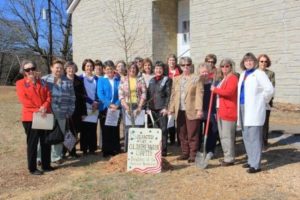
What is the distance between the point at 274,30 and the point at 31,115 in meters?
10.0

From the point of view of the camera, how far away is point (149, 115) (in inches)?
359

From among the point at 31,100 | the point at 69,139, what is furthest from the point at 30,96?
the point at 69,139

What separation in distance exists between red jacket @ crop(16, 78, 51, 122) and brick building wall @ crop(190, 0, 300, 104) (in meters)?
9.47

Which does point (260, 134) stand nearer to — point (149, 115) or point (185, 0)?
point (149, 115)

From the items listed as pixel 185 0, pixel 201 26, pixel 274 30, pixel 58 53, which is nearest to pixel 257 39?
pixel 274 30

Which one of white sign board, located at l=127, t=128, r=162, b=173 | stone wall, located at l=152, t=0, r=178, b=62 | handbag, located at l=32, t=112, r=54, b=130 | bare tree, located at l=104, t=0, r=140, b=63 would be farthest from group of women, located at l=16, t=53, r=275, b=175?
bare tree, located at l=104, t=0, r=140, b=63

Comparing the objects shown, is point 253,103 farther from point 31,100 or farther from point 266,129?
point 31,100

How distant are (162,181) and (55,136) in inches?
86.2

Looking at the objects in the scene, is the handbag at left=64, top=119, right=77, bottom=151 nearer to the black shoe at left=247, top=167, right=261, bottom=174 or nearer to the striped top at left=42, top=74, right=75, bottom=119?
the striped top at left=42, top=74, right=75, bottom=119

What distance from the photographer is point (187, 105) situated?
27.7ft

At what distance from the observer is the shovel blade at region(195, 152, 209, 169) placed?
8.13 m

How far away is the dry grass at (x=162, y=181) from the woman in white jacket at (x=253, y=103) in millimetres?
370

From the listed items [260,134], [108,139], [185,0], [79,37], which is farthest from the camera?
[79,37]

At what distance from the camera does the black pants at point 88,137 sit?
32.0 ft
